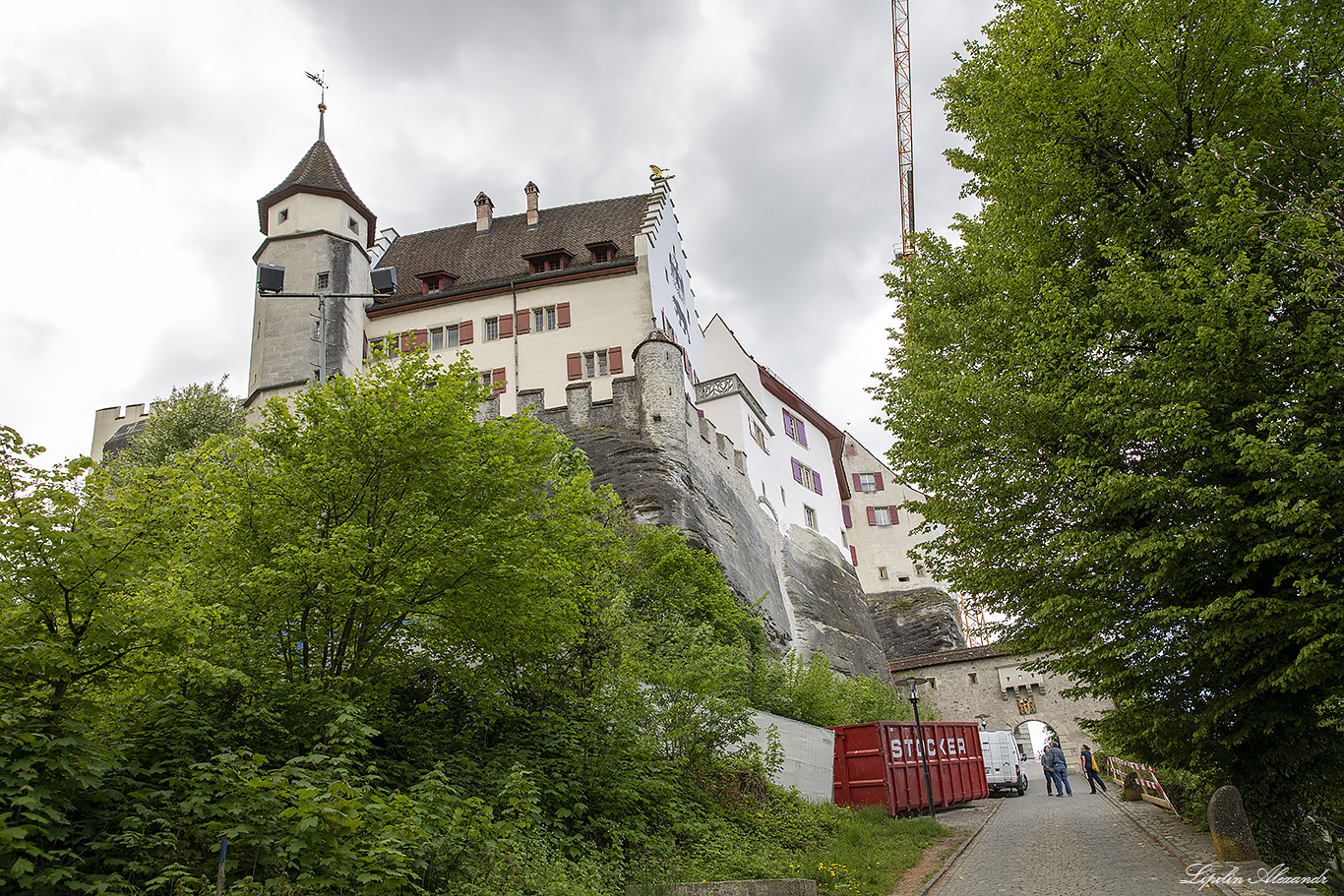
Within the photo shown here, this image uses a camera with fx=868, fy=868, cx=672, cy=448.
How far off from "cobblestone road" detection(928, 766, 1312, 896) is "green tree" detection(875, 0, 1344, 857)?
1.46 meters

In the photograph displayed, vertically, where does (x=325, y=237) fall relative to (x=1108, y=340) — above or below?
above

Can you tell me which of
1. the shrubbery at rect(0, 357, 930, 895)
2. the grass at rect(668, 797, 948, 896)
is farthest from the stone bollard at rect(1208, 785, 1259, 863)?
the shrubbery at rect(0, 357, 930, 895)

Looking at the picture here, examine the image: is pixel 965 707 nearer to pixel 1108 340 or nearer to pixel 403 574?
pixel 1108 340

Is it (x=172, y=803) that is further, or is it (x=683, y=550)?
(x=683, y=550)

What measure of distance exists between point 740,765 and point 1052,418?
7.25m

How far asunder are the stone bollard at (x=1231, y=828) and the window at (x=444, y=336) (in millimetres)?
30420

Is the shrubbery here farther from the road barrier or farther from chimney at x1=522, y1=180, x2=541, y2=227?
chimney at x1=522, y1=180, x2=541, y2=227

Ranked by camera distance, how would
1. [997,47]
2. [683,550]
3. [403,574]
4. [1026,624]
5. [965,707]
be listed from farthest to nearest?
[965,707] → [683,550] → [997,47] → [1026,624] → [403,574]

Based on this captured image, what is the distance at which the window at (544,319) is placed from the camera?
34906 millimetres

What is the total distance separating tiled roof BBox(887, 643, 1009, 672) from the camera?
39.9 m

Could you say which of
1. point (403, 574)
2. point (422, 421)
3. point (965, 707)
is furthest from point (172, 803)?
point (965, 707)

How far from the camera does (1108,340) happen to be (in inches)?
438

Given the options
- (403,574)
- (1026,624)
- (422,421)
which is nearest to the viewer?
(403,574)

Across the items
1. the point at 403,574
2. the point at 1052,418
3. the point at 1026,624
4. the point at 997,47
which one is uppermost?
the point at 997,47
